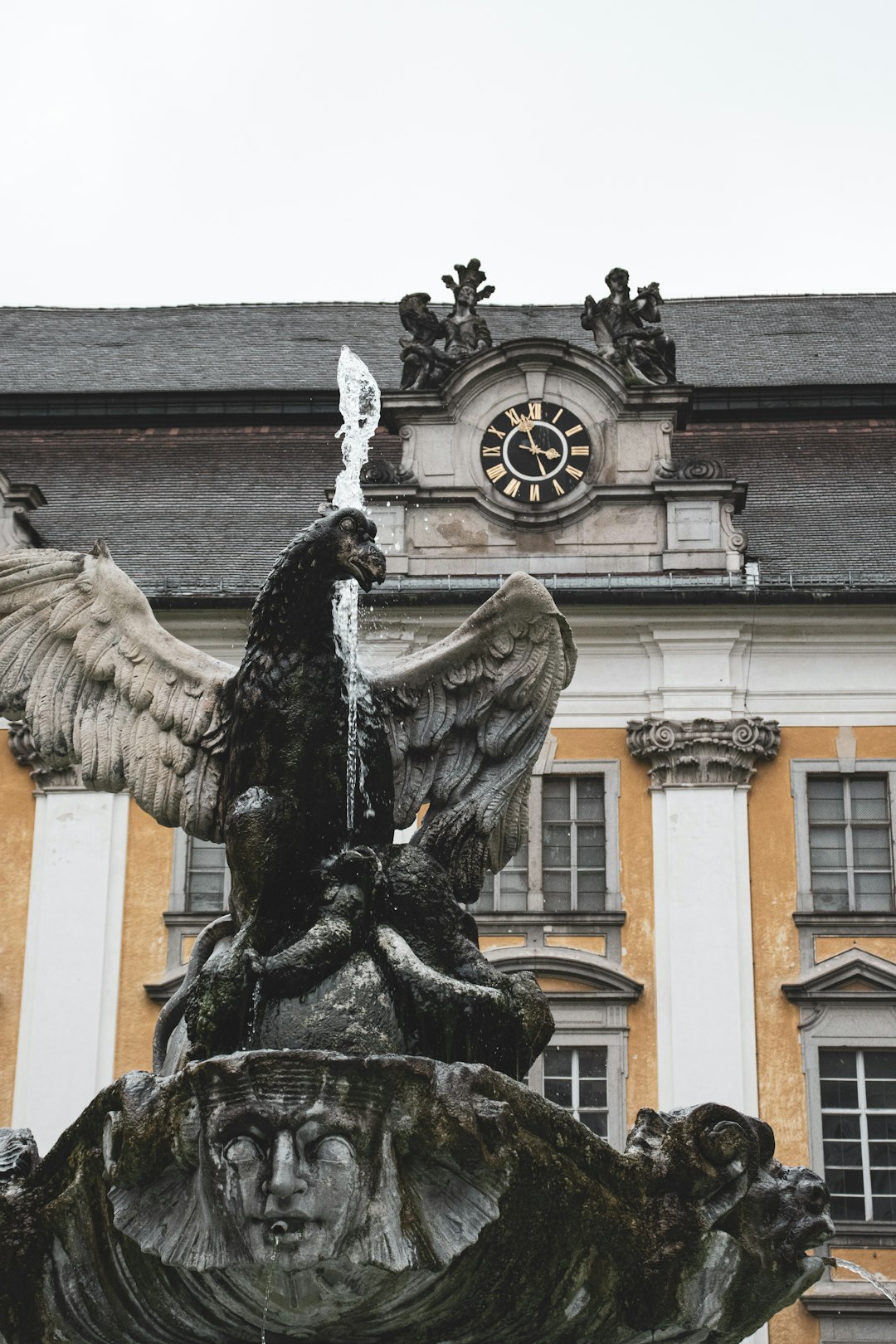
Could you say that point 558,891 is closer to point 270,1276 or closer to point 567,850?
point 567,850

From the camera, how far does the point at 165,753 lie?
6758mm

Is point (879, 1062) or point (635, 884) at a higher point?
point (635, 884)

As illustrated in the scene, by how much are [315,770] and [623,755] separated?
51.2ft

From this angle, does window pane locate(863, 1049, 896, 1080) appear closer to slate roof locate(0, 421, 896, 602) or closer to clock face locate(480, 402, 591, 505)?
slate roof locate(0, 421, 896, 602)

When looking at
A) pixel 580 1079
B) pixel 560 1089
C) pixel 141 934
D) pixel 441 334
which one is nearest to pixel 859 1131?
pixel 580 1079

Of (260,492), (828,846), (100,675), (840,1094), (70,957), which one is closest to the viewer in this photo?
(100,675)

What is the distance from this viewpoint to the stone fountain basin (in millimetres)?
5125

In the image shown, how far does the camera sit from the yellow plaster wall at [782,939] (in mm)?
20016

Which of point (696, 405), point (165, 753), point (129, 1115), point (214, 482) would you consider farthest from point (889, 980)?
point (129, 1115)

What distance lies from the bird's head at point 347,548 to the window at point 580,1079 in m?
14.2

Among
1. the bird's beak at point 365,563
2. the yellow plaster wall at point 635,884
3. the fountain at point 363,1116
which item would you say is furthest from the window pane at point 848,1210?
the bird's beak at point 365,563

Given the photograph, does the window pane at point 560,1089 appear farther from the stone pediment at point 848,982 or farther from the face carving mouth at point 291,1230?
the face carving mouth at point 291,1230

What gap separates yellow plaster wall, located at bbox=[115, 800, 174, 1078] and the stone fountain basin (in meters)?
15.3

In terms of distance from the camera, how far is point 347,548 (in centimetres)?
651
